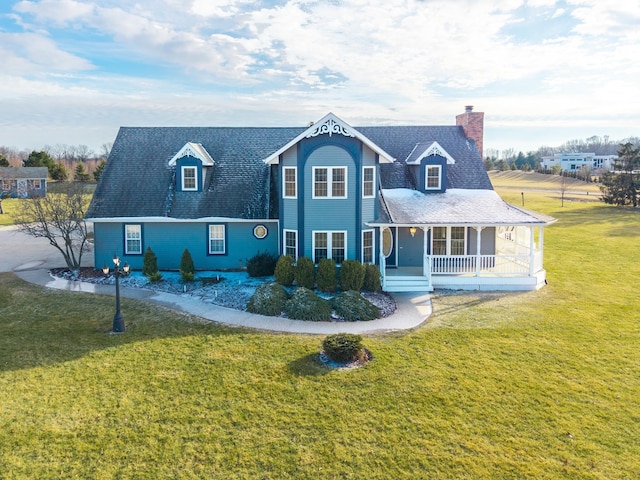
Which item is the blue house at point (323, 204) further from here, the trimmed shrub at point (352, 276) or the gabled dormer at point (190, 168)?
the trimmed shrub at point (352, 276)

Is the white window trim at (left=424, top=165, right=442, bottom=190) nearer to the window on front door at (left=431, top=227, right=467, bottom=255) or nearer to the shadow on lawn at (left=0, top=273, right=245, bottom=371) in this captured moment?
the window on front door at (left=431, top=227, right=467, bottom=255)

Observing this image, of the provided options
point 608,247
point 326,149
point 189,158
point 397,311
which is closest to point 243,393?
point 397,311

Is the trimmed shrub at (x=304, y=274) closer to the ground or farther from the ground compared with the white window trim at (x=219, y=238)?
closer to the ground

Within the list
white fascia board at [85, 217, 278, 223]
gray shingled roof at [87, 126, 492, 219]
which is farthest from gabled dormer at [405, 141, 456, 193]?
white fascia board at [85, 217, 278, 223]

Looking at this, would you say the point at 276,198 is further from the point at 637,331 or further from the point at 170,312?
the point at 637,331

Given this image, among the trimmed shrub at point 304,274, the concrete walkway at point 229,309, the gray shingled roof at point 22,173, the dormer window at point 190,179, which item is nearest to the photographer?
the concrete walkway at point 229,309

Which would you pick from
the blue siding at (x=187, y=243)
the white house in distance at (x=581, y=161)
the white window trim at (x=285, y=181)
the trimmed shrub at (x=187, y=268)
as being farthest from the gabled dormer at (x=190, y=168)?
the white house in distance at (x=581, y=161)

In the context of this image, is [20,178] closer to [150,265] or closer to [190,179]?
[190,179]
